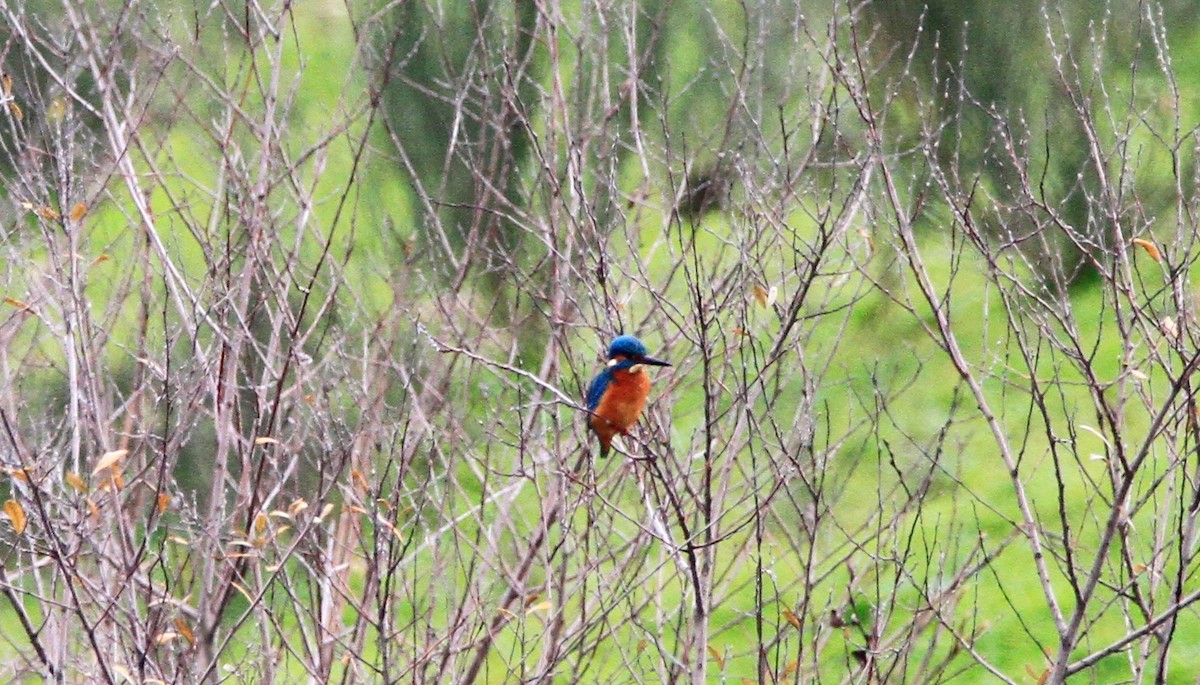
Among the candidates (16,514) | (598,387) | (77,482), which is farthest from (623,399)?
(16,514)


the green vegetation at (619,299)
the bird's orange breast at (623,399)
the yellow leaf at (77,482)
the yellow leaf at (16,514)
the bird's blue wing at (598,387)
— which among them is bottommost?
the yellow leaf at (16,514)

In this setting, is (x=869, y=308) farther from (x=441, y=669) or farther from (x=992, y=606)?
(x=441, y=669)

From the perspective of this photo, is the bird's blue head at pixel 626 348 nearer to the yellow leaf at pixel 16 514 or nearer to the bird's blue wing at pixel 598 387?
the bird's blue wing at pixel 598 387

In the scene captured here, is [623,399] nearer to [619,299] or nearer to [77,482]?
[619,299]

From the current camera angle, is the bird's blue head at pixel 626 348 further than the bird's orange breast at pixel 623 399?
No

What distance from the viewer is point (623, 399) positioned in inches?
204

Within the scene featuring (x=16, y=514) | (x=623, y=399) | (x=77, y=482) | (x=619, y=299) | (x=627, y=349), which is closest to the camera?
(x=16, y=514)

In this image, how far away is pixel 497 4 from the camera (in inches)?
314

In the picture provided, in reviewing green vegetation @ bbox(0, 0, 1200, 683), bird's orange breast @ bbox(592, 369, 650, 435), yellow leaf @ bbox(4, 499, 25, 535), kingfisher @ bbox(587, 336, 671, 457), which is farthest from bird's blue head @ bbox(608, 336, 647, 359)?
yellow leaf @ bbox(4, 499, 25, 535)

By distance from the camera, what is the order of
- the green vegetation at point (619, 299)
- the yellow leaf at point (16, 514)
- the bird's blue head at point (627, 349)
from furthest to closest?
the green vegetation at point (619, 299) < the bird's blue head at point (627, 349) < the yellow leaf at point (16, 514)

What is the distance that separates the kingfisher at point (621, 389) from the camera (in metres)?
4.98

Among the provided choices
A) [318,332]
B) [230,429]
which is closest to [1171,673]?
[318,332]

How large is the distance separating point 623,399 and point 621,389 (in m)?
0.05

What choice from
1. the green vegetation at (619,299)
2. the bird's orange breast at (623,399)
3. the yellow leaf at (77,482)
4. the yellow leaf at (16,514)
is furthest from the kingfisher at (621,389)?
the yellow leaf at (16,514)
